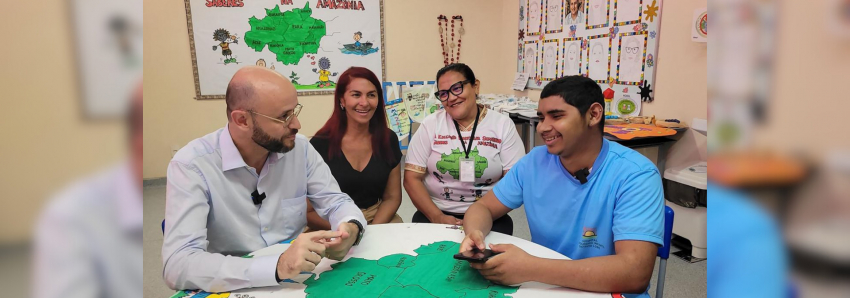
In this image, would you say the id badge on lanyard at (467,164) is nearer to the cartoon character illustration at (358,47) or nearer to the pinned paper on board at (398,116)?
the pinned paper on board at (398,116)

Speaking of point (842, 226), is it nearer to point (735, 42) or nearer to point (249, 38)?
point (735, 42)

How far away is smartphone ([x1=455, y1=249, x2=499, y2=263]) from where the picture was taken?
1254 millimetres

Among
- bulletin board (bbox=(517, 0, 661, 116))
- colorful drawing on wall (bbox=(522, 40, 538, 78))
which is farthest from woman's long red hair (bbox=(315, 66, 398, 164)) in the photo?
colorful drawing on wall (bbox=(522, 40, 538, 78))

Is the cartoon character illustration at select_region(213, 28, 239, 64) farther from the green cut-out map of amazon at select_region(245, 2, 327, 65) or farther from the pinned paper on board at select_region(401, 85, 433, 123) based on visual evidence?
the pinned paper on board at select_region(401, 85, 433, 123)

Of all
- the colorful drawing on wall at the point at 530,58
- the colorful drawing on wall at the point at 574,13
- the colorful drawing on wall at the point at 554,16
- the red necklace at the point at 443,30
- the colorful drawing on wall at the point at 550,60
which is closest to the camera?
the colorful drawing on wall at the point at 574,13

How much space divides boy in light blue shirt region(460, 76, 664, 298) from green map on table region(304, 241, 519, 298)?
2.1 inches

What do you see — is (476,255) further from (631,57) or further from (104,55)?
(631,57)

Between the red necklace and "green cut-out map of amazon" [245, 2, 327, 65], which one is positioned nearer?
"green cut-out map of amazon" [245, 2, 327, 65]

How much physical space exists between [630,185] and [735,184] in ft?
4.48

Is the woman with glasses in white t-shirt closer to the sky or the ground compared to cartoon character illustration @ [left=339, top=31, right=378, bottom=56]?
closer to the ground

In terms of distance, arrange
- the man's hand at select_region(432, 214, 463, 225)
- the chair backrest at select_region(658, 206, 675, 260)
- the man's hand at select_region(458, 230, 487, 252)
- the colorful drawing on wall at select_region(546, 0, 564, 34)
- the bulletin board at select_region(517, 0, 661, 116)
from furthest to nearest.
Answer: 1. the colorful drawing on wall at select_region(546, 0, 564, 34)
2. the bulletin board at select_region(517, 0, 661, 116)
3. the man's hand at select_region(432, 214, 463, 225)
4. the chair backrest at select_region(658, 206, 675, 260)
5. the man's hand at select_region(458, 230, 487, 252)

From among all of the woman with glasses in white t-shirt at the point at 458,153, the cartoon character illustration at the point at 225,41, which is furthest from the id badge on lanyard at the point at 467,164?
the cartoon character illustration at the point at 225,41

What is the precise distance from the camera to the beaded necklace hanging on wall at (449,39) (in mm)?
5047

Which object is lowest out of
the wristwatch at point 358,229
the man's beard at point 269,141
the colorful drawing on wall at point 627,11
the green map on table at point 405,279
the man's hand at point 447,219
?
the man's hand at point 447,219
